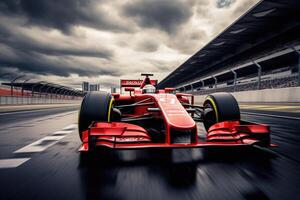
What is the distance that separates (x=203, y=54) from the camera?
99.7 ft

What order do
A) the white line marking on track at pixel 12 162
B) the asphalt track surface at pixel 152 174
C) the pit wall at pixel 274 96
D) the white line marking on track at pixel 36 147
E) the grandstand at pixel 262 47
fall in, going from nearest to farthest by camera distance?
the asphalt track surface at pixel 152 174 → the white line marking on track at pixel 12 162 → the white line marking on track at pixel 36 147 → the pit wall at pixel 274 96 → the grandstand at pixel 262 47

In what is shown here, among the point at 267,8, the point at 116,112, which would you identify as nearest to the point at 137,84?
the point at 116,112

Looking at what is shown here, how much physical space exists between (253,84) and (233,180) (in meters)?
23.4

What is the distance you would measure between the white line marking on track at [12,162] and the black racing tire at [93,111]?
776 mm

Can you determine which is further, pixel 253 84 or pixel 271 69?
pixel 271 69

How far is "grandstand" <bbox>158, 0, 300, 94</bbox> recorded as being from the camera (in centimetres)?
1574

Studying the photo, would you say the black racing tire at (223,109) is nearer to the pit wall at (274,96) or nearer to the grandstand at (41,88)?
the pit wall at (274,96)

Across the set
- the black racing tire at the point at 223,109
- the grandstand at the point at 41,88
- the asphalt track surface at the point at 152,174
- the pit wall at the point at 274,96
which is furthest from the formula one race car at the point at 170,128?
the grandstand at the point at 41,88

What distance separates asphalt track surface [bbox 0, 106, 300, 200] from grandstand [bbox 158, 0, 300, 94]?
11.4 metres

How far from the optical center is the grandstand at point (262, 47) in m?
15.7

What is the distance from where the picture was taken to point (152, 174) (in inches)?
71.5

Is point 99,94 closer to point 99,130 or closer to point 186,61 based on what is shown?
point 99,130

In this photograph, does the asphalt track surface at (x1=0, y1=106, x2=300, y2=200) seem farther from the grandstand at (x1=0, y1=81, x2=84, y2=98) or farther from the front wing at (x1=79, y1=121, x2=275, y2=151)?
the grandstand at (x1=0, y1=81, x2=84, y2=98)

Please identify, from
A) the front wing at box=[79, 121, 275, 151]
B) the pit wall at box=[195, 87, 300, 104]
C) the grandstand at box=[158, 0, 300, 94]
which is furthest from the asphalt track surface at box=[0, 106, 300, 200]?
the grandstand at box=[158, 0, 300, 94]
